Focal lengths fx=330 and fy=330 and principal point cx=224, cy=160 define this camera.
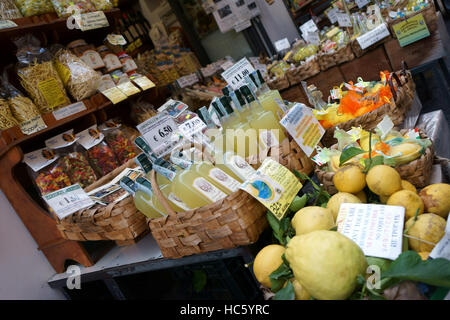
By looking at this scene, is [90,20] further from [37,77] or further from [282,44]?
[282,44]

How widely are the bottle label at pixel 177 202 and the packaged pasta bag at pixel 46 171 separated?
862mm

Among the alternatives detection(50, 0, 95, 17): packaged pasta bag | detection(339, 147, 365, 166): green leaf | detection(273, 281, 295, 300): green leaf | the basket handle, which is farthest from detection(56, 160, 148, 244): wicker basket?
detection(50, 0, 95, 17): packaged pasta bag

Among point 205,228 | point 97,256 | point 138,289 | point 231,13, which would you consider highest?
point 231,13

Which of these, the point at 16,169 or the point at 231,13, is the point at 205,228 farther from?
the point at 231,13

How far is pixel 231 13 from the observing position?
3.67m

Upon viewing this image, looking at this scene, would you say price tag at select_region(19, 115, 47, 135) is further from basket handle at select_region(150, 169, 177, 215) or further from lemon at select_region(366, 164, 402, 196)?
lemon at select_region(366, 164, 402, 196)

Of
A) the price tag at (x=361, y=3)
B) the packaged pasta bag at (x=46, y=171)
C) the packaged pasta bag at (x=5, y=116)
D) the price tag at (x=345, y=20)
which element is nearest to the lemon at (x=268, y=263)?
the packaged pasta bag at (x=46, y=171)

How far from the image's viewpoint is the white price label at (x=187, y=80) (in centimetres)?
318

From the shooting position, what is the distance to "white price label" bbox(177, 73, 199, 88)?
125 inches

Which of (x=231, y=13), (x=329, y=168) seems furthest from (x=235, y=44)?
(x=329, y=168)

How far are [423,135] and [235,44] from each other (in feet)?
10.4

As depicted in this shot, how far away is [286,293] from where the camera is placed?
2.72 ft

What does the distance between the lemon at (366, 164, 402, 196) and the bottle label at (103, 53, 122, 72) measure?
1927mm

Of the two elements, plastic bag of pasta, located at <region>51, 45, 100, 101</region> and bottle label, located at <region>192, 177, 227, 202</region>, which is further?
plastic bag of pasta, located at <region>51, 45, 100, 101</region>
